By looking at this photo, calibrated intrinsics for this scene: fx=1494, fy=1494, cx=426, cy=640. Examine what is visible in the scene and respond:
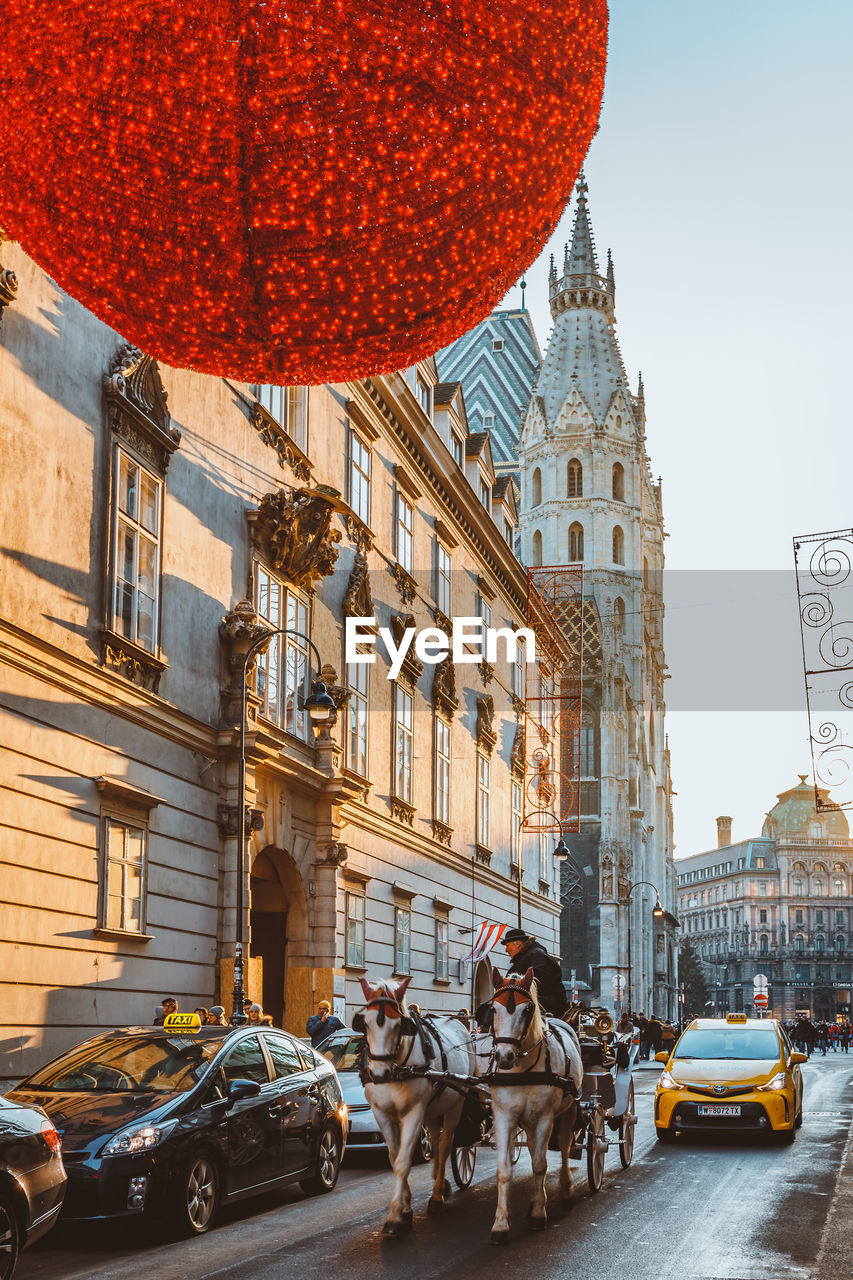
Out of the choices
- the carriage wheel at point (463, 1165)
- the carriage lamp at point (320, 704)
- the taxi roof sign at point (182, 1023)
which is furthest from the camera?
the carriage lamp at point (320, 704)

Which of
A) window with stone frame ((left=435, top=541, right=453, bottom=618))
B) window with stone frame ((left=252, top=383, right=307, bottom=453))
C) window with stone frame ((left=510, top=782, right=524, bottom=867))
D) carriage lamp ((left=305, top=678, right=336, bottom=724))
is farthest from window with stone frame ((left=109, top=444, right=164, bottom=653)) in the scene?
window with stone frame ((left=510, top=782, right=524, bottom=867))

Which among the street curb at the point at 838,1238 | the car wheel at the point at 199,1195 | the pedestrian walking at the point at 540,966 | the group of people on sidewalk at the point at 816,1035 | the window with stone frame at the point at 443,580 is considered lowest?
the group of people on sidewalk at the point at 816,1035

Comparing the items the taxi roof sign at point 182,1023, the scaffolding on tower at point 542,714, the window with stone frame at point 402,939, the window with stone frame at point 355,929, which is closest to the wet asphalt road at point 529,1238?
the taxi roof sign at point 182,1023

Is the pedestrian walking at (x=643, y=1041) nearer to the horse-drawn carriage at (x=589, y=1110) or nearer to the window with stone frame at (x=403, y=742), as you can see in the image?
the window with stone frame at (x=403, y=742)

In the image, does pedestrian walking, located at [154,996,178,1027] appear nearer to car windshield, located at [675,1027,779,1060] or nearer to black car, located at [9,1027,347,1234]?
black car, located at [9,1027,347,1234]

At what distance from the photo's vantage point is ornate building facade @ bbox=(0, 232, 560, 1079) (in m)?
16.6

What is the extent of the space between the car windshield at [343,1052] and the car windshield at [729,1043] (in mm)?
4337

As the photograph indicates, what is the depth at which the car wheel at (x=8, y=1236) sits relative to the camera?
29.8ft

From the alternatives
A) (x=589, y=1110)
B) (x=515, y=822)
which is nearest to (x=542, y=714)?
(x=515, y=822)

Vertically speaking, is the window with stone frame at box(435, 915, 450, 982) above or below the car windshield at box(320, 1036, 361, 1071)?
above

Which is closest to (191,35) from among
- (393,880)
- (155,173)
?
(155,173)

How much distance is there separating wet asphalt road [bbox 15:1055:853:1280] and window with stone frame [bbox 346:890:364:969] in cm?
1141

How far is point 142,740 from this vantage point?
19.2 meters

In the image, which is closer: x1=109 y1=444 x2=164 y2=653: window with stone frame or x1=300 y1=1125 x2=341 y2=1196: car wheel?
x1=300 y1=1125 x2=341 y2=1196: car wheel
